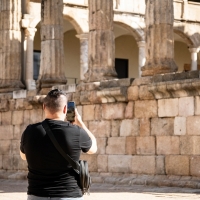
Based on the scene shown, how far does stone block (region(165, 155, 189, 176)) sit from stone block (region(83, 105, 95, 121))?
8.66 feet

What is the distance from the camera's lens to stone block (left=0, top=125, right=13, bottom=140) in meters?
18.0

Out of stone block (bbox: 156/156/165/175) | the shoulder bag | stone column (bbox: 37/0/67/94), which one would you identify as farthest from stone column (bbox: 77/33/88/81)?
the shoulder bag

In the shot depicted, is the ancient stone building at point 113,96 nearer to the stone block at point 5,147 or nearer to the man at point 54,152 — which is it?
the stone block at point 5,147

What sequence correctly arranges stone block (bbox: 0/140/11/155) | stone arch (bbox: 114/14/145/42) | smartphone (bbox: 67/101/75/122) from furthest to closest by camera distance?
stone arch (bbox: 114/14/145/42) → stone block (bbox: 0/140/11/155) → smartphone (bbox: 67/101/75/122)

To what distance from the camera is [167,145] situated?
12.8 meters

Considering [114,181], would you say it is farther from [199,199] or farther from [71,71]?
[71,71]

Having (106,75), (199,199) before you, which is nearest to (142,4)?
(106,75)

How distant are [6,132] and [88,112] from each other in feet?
13.0

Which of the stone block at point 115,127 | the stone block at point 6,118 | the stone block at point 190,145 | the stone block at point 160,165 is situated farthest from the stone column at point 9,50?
the stone block at point 190,145

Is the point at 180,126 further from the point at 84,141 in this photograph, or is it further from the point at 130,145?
the point at 84,141

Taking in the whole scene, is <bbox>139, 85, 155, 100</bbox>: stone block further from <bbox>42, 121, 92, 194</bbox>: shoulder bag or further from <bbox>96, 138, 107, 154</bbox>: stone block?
<bbox>42, 121, 92, 194</bbox>: shoulder bag

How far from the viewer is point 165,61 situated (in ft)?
45.0

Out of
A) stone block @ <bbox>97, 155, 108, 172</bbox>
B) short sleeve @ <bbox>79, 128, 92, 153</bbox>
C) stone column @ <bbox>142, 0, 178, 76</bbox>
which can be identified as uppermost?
stone column @ <bbox>142, 0, 178, 76</bbox>

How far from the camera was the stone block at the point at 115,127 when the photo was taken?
46.4ft
